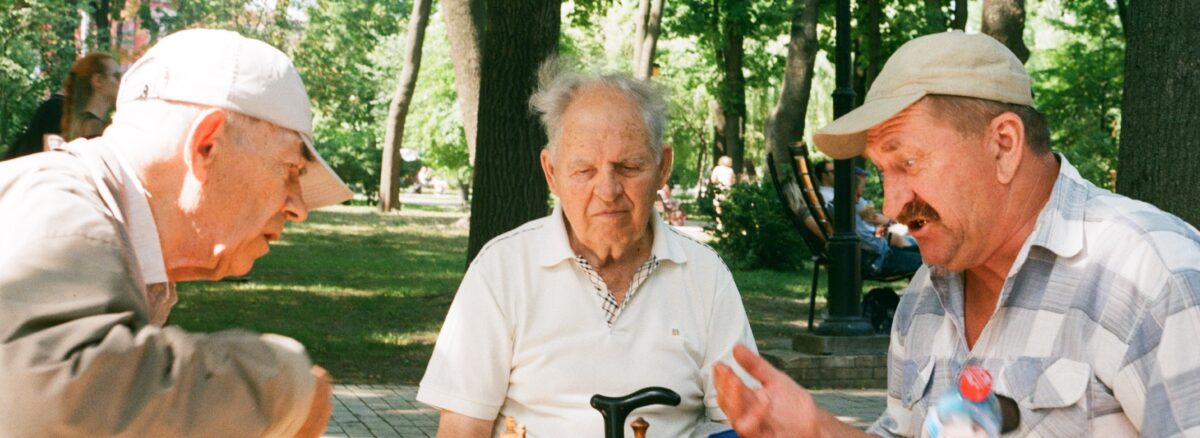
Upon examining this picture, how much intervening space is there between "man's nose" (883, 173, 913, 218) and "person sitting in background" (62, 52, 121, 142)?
16.2 ft

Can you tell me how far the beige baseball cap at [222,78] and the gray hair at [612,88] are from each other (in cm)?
161

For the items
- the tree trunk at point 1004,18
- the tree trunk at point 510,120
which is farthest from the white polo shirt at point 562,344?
the tree trunk at point 1004,18

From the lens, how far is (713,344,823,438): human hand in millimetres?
2574

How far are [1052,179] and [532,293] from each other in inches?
51.7

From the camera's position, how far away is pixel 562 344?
3.41 metres

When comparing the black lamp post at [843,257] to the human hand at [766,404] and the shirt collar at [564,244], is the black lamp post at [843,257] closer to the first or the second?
the shirt collar at [564,244]

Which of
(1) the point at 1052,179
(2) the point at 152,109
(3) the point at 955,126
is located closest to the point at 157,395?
(2) the point at 152,109

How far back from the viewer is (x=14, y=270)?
160 cm

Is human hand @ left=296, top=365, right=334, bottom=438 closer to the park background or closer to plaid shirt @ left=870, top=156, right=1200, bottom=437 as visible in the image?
plaid shirt @ left=870, top=156, right=1200, bottom=437

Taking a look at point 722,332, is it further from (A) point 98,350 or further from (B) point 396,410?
(B) point 396,410

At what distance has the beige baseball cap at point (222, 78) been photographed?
75.8 inches

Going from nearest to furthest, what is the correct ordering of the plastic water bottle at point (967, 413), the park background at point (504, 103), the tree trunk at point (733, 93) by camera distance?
the plastic water bottle at point (967, 413) < the park background at point (504, 103) < the tree trunk at point (733, 93)

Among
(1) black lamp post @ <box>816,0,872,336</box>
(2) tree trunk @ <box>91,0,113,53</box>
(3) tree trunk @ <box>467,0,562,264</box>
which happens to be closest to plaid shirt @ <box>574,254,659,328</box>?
(3) tree trunk @ <box>467,0,562,264</box>

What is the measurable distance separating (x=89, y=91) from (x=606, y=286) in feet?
13.6
